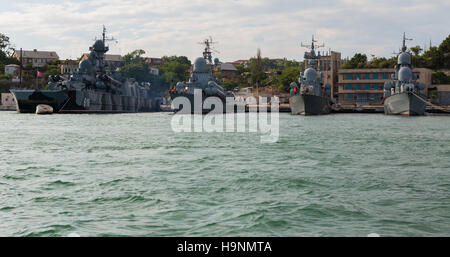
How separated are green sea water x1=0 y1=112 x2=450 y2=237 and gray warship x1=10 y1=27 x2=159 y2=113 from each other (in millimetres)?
58226

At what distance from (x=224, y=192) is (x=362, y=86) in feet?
367

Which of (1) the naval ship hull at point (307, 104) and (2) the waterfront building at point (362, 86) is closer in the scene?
(1) the naval ship hull at point (307, 104)

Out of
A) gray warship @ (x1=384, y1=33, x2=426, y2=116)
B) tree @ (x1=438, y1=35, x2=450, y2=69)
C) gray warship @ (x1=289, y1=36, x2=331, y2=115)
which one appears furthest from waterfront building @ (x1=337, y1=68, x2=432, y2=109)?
gray warship @ (x1=289, y1=36, x2=331, y2=115)

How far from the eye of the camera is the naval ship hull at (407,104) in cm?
7379

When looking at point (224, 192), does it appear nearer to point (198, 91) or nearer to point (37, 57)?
point (198, 91)

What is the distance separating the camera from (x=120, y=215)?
11.4 metres

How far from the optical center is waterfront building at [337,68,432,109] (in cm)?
11606

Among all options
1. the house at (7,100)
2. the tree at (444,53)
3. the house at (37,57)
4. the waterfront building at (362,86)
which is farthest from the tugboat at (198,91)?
the house at (37,57)

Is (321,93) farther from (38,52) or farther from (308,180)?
(38,52)

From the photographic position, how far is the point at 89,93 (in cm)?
8306

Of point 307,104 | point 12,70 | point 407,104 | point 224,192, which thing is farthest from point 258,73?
point 224,192

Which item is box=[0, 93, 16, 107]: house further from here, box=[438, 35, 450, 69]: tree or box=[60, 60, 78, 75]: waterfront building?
box=[438, 35, 450, 69]: tree

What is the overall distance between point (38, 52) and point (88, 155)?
18069 centimetres

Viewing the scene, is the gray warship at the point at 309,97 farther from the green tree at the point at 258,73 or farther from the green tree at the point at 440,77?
the green tree at the point at 258,73
